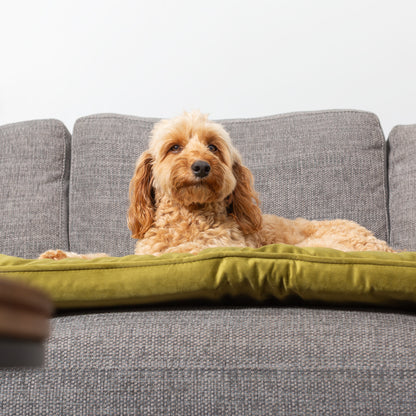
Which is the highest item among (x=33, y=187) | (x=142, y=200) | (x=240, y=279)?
(x=240, y=279)

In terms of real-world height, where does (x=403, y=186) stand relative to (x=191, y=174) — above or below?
below

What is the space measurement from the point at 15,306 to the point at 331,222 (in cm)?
204

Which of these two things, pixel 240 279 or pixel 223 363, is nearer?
pixel 223 363

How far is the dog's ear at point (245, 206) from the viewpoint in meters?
2.04

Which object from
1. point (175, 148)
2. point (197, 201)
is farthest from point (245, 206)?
point (175, 148)

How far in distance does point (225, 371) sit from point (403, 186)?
1.73 m

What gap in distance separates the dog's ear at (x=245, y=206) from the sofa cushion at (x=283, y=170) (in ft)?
1.38

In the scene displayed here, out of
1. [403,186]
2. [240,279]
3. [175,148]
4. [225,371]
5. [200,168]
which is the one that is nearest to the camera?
[225,371]

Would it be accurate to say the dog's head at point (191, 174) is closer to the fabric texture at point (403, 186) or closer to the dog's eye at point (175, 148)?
the dog's eye at point (175, 148)

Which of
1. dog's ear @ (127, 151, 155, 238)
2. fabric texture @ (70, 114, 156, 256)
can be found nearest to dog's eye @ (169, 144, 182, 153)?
dog's ear @ (127, 151, 155, 238)

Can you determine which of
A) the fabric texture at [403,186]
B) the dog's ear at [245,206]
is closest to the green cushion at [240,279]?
the dog's ear at [245,206]

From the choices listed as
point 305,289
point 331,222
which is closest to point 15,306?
point 305,289

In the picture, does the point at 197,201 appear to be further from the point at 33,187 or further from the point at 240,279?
the point at 33,187

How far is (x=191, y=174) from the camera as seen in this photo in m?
1.87
